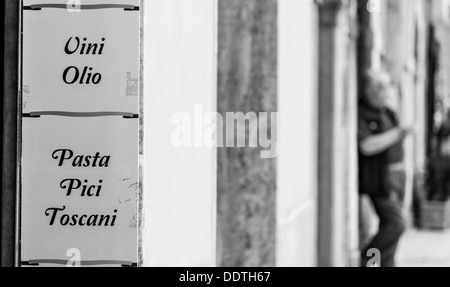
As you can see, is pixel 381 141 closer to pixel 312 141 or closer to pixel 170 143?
pixel 312 141

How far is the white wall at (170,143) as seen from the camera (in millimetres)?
2297

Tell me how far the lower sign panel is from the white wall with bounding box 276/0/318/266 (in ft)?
6.51

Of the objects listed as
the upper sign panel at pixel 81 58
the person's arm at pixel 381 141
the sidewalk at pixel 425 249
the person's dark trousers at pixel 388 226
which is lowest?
the sidewalk at pixel 425 249

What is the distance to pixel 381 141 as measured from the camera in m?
6.62

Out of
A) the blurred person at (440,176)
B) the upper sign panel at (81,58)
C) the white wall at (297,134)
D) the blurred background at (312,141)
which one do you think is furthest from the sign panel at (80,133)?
the blurred person at (440,176)

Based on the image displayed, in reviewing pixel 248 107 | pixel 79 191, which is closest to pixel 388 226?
pixel 248 107

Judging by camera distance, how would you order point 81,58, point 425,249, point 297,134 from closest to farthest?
point 81,58 → point 297,134 → point 425,249

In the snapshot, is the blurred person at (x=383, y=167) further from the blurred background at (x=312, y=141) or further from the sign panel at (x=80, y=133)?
the sign panel at (x=80, y=133)

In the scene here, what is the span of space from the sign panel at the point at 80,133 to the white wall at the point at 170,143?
0.11 meters

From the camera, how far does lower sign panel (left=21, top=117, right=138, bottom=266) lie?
81.0 inches

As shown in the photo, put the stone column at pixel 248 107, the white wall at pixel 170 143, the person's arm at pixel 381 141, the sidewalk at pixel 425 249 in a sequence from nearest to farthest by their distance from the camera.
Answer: the white wall at pixel 170 143 < the stone column at pixel 248 107 < the person's arm at pixel 381 141 < the sidewalk at pixel 425 249

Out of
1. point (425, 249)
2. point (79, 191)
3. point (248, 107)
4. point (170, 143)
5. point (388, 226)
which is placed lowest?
point (425, 249)

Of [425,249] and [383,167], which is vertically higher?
[383,167]

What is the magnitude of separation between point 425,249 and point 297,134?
581cm
